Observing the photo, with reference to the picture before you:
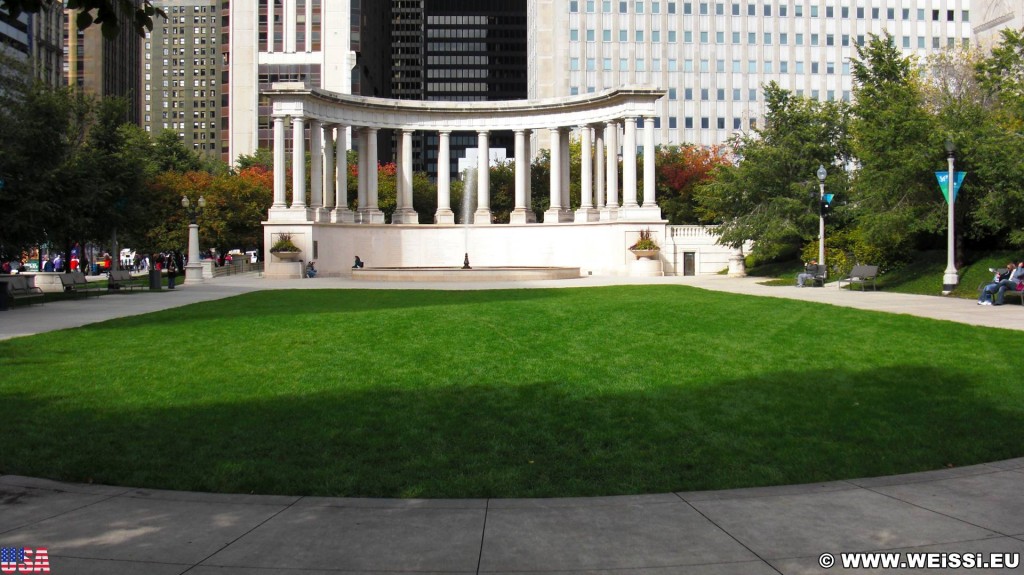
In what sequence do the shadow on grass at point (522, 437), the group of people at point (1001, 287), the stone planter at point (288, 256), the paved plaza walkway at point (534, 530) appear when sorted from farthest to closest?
1. the stone planter at point (288, 256)
2. the group of people at point (1001, 287)
3. the shadow on grass at point (522, 437)
4. the paved plaza walkway at point (534, 530)

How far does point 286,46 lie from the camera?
391 ft

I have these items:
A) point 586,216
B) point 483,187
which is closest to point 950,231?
point 586,216

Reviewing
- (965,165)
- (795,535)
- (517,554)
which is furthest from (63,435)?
(965,165)

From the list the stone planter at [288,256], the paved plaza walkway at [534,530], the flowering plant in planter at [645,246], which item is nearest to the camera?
the paved plaza walkway at [534,530]

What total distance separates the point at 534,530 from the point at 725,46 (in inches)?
4999

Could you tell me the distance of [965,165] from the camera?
1271 inches

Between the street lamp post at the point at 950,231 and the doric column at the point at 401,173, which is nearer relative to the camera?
the street lamp post at the point at 950,231

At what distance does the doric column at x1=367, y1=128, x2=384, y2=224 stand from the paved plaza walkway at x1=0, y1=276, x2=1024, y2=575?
56.6m

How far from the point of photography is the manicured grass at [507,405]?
25.4 ft

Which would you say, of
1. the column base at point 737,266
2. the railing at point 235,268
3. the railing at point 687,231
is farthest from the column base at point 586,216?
the railing at point 235,268

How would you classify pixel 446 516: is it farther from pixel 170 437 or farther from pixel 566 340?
pixel 566 340

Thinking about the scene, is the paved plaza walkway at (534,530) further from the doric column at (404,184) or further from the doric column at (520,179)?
the doric column at (404,184)

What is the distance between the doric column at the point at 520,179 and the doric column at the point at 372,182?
35.5 feet

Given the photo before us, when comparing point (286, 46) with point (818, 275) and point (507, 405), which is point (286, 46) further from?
point (507, 405)
